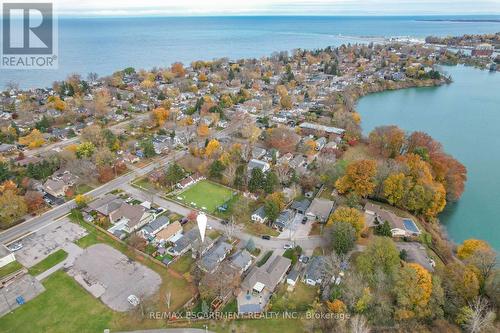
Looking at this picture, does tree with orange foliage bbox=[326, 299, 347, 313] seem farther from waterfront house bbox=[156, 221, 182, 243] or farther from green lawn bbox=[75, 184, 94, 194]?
green lawn bbox=[75, 184, 94, 194]

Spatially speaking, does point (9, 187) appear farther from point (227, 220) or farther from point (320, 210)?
point (320, 210)

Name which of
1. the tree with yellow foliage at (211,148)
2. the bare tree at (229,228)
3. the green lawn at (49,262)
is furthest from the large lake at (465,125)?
the green lawn at (49,262)

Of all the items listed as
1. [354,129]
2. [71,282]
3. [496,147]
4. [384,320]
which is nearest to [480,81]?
[496,147]

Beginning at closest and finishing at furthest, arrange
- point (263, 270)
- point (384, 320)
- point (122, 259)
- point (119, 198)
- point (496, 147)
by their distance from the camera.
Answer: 1. point (384, 320)
2. point (263, 270)
3. point (122, 259)
4. point (119, 198)
5. point (496, 147)

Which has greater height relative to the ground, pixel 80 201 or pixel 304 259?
pixel 304 259

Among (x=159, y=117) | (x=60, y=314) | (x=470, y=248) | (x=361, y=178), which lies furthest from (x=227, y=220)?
(x=159, y=117)

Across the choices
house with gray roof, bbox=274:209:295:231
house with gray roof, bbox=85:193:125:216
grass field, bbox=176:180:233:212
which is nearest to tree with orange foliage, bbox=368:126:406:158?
house with gray roof, bbox=274:209:295:231

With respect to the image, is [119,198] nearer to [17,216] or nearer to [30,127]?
[17,216]
